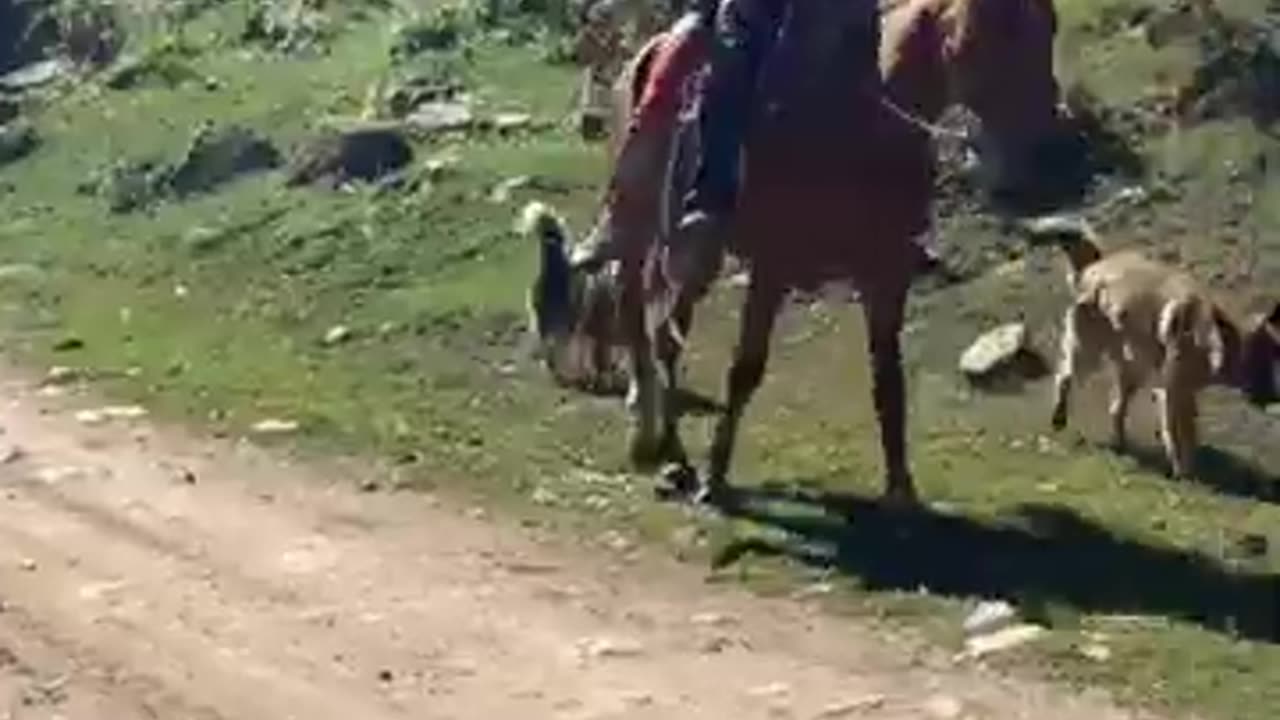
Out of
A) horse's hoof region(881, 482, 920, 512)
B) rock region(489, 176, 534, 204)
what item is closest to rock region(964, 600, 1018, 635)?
horse's hoof region(881, 482, 920, 512)

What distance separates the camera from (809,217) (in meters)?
13.2

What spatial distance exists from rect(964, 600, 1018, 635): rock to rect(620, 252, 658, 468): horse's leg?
10.6 feet

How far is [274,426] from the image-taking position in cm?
1555

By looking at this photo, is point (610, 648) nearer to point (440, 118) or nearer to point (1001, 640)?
point (1001, 640)

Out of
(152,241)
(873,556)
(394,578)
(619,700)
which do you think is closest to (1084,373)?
(873,556)

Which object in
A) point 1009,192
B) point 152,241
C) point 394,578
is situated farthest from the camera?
point 152,241

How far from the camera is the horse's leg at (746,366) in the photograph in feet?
44.1

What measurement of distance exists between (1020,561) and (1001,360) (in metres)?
3.96

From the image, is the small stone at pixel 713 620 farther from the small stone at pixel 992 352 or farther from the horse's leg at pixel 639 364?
the small stone at pixel 992 352

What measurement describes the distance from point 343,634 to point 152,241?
10735mm

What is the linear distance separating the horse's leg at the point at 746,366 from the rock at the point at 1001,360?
2.69 m

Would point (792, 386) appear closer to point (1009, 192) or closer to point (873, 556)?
point (1009, 192)

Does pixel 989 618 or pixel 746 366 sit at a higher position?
pixel 746 366

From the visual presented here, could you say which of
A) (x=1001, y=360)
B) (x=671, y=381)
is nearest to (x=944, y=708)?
(x=671, y=381)
